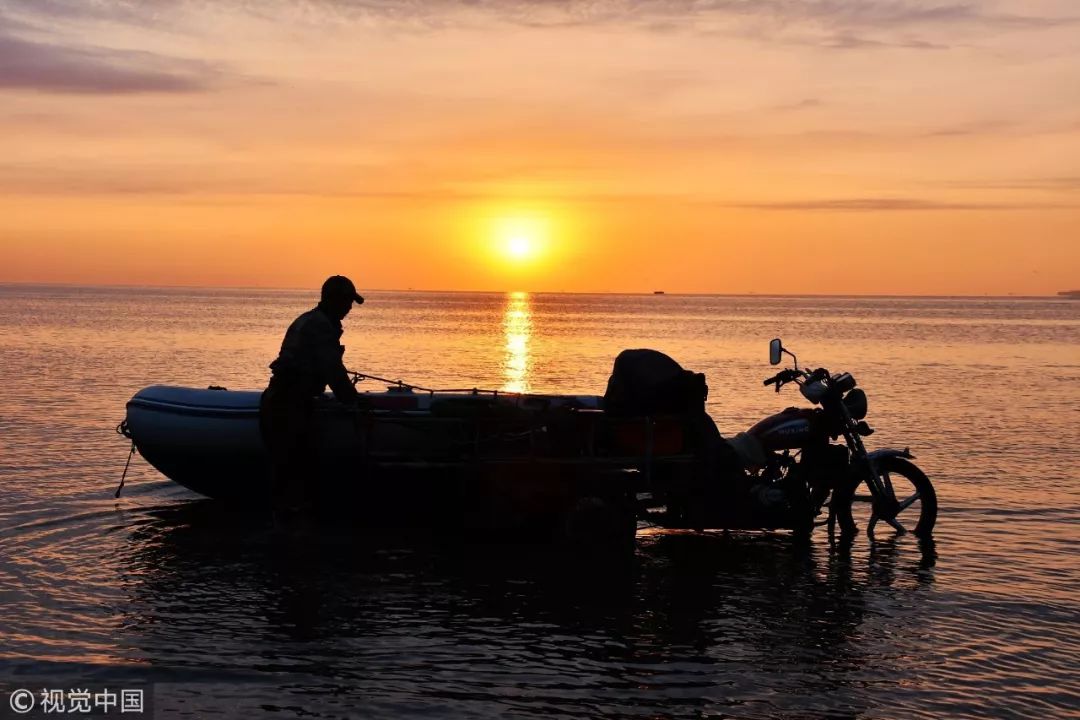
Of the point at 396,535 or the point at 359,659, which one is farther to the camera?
the point at 396,535

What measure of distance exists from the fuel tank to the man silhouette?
3.98m

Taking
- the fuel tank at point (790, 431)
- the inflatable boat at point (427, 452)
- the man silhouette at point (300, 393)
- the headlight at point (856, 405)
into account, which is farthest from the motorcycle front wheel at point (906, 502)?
the man silhouette at point (300, 393)

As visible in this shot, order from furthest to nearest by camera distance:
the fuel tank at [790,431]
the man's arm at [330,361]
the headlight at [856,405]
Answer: the headlight at [856,405] → the fuel tank at [790,431] → the man's arm at [330,361]

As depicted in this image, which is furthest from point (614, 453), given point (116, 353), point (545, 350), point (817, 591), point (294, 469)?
point (545, 350)

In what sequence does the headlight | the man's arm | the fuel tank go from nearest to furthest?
the man's arm → the fuel tank → the headlight

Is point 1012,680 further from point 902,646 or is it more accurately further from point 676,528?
point 676,528

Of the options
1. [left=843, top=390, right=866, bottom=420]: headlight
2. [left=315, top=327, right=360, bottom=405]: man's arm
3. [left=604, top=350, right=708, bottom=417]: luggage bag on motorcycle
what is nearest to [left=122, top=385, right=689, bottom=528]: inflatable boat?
[left=604, top=350, right=708, bottom=417]: luggage bag on motorcycle

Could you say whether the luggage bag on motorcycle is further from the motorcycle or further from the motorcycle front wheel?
the motorcycle front wheel

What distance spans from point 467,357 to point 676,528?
37.7 meters

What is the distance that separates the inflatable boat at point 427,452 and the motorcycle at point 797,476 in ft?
1.32

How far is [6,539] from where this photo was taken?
10219 mm

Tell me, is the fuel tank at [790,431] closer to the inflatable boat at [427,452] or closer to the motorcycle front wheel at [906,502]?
the motorcycle front wheel at [906,502]

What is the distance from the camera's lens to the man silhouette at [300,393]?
10352 millimetres

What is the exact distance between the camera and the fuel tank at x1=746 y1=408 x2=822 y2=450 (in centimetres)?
1077
